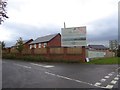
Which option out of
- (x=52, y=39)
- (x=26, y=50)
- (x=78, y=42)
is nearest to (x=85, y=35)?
(x=78, y=42)

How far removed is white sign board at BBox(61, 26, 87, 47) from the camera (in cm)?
3728

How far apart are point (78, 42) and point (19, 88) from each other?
1099 inches

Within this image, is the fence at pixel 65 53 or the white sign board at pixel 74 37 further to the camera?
the white sign board at pixel 74 37

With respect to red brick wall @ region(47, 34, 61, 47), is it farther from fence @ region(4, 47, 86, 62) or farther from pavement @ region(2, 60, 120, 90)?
pavement @ region(2, 60, 120, 90)

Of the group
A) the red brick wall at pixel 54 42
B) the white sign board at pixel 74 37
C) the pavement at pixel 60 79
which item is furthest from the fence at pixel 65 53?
the red brick wall at pixel 54 42

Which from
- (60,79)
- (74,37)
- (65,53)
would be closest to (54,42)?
(74,37)

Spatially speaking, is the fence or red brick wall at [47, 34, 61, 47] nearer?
the fence

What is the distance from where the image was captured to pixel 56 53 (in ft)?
118

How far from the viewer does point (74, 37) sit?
1511 inches

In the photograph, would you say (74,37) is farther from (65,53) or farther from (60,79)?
(60,79)

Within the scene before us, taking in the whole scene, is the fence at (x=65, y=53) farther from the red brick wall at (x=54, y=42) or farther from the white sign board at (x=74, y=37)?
the red brick wall at (x=54, y=42)

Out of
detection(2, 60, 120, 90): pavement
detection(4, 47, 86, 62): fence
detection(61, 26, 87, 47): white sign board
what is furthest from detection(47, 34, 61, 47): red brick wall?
detection(2, 60, 120, 90): pavement

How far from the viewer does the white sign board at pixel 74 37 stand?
37.3m

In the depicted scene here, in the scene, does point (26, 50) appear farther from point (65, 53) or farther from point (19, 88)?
point (19, 88)
